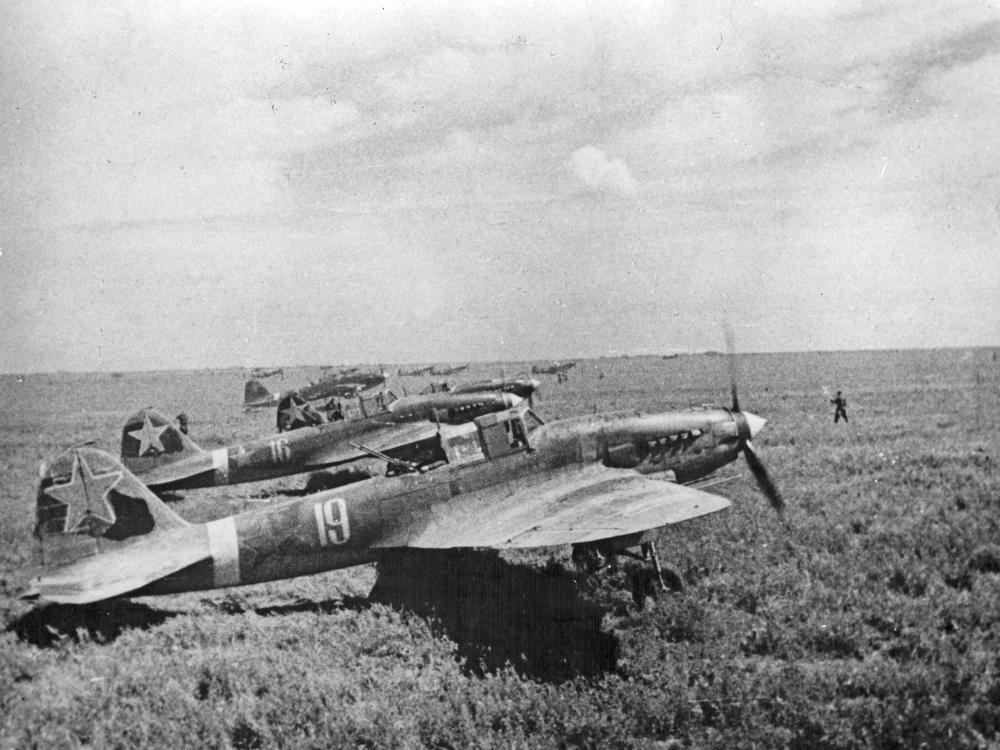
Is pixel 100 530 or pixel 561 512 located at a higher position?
pixel 100 530

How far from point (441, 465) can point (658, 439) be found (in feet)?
10.1

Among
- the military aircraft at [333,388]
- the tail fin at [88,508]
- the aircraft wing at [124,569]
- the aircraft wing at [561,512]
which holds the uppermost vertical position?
the military aircraft at [333,388]

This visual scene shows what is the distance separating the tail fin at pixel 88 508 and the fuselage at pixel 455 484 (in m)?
0.69

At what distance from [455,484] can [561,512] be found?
1.39m

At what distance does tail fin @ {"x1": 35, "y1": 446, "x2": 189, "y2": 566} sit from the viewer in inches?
247

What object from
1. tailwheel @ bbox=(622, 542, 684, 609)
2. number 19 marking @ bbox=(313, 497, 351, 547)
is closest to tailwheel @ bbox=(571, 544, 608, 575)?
tailwheel @ bbox=(622, 542, 684, 609)

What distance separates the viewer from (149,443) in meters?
12.2

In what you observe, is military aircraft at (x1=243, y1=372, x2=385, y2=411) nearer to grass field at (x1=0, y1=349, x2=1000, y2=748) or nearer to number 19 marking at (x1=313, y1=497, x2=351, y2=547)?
grass field at (x1=0, y1=349, x2=1000, y2=748)

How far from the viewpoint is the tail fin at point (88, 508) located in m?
6.29

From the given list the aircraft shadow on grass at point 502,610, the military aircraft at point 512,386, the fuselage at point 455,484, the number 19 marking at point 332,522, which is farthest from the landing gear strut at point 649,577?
the military aircraft at point 512,386

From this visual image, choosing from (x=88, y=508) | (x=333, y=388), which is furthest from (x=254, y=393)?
(x=88, y=508)

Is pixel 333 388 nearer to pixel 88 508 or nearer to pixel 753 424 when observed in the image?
pixel 753 424

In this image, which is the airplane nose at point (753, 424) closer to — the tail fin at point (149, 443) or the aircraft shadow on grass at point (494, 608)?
the aircraft shadow on grass at point (494, 608)

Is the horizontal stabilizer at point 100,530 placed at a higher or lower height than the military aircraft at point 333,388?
lower
